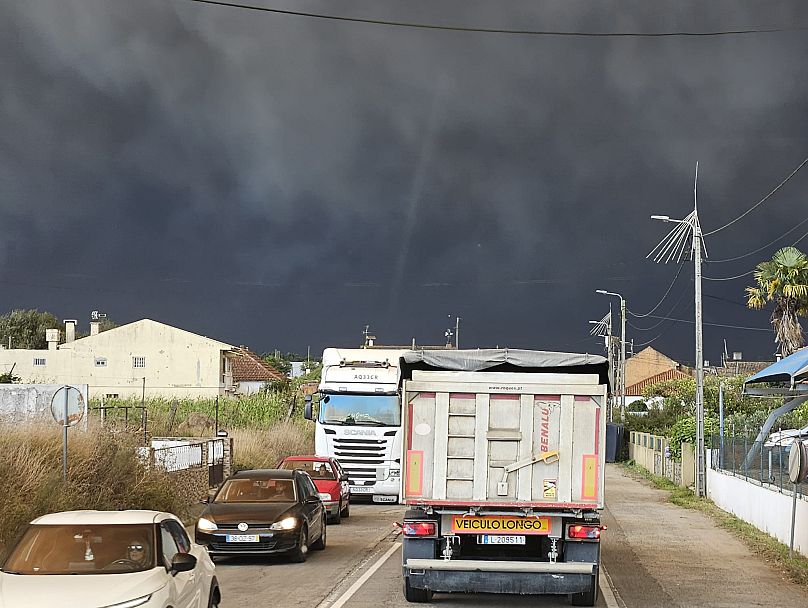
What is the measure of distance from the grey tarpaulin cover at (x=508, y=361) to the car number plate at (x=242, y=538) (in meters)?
4.42

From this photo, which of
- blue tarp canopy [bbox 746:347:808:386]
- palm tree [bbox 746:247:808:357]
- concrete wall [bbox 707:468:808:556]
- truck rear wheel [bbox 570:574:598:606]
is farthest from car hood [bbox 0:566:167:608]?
palm tree [bbox 746:247:808:357]

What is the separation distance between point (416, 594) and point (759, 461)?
1474 cm

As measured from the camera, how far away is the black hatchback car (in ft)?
56.8

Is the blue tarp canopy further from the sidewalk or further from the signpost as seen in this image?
the signpost

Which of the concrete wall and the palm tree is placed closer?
the concrete wall

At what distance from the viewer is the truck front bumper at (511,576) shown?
12.6 metres

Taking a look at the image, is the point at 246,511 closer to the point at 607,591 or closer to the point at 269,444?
the point at 607,591

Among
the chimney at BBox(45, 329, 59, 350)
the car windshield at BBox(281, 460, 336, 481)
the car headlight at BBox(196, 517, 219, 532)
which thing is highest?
the chimney at BBox(45, 329, 59, 350)

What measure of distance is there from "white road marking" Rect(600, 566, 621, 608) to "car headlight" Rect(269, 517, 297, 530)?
15.8 feet

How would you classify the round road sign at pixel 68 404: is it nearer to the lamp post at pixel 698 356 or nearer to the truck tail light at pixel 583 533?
the truck tail light at pixel 583 533

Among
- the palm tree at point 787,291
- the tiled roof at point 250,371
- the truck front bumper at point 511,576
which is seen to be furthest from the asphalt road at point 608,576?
the tiled roof at point 250,371

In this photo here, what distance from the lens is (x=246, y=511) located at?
17781 millimetres

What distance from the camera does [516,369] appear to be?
49.0 feet

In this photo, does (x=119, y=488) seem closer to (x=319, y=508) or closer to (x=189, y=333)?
(x=319, y=508)
